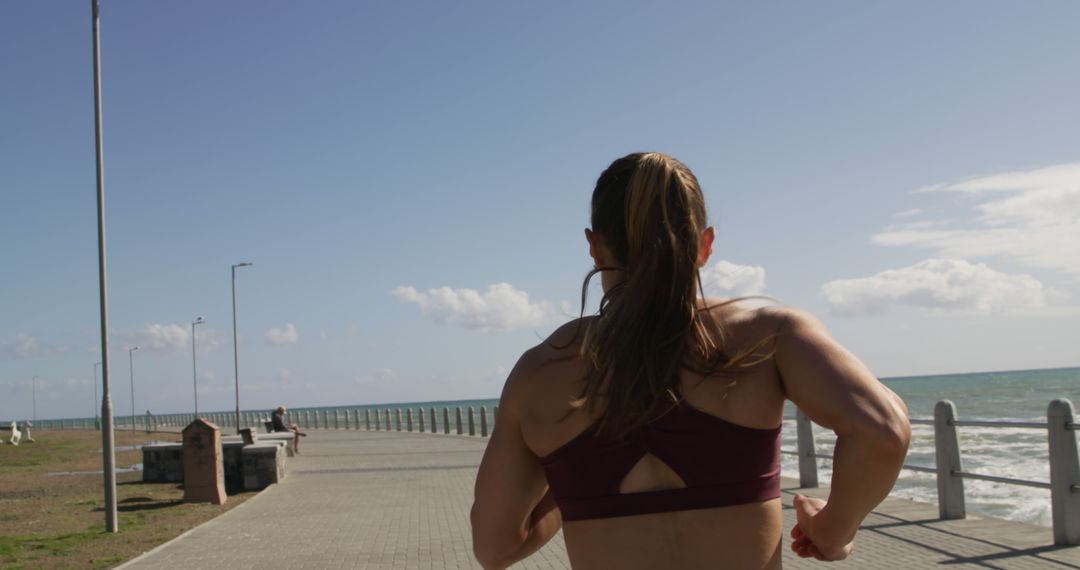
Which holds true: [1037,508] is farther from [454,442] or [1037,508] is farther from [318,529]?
[454,442]

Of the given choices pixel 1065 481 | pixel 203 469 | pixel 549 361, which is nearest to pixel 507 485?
pixel 549 361

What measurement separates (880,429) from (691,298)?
34cm

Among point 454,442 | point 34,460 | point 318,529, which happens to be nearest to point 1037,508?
point 318,529

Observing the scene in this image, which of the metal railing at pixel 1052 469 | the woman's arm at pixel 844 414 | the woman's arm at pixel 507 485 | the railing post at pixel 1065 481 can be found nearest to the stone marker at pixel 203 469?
the metal railing at pixel 1052 469

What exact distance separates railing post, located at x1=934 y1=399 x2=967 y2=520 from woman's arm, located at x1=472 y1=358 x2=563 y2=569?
28.8 ft

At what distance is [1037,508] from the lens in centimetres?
1384

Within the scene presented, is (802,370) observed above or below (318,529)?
above

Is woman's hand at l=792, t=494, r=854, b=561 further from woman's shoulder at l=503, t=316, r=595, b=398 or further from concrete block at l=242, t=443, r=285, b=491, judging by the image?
concrete block at l=242, t=443, r=285, b=491

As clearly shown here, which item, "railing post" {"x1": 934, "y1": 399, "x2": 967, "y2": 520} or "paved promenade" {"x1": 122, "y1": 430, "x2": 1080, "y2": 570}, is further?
"railing post" {"x1": 934, "y1": 399, "x2": 967, "y2": 520}

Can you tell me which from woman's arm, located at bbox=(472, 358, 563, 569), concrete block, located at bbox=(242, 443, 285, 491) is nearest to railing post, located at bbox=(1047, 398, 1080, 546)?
woman's arm, located at bbox=(472, 358, 563, 569)

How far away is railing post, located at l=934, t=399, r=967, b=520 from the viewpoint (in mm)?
9938

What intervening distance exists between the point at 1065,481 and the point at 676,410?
25.5ft

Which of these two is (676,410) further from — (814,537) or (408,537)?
(408,537)

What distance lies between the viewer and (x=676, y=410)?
1643 mm
